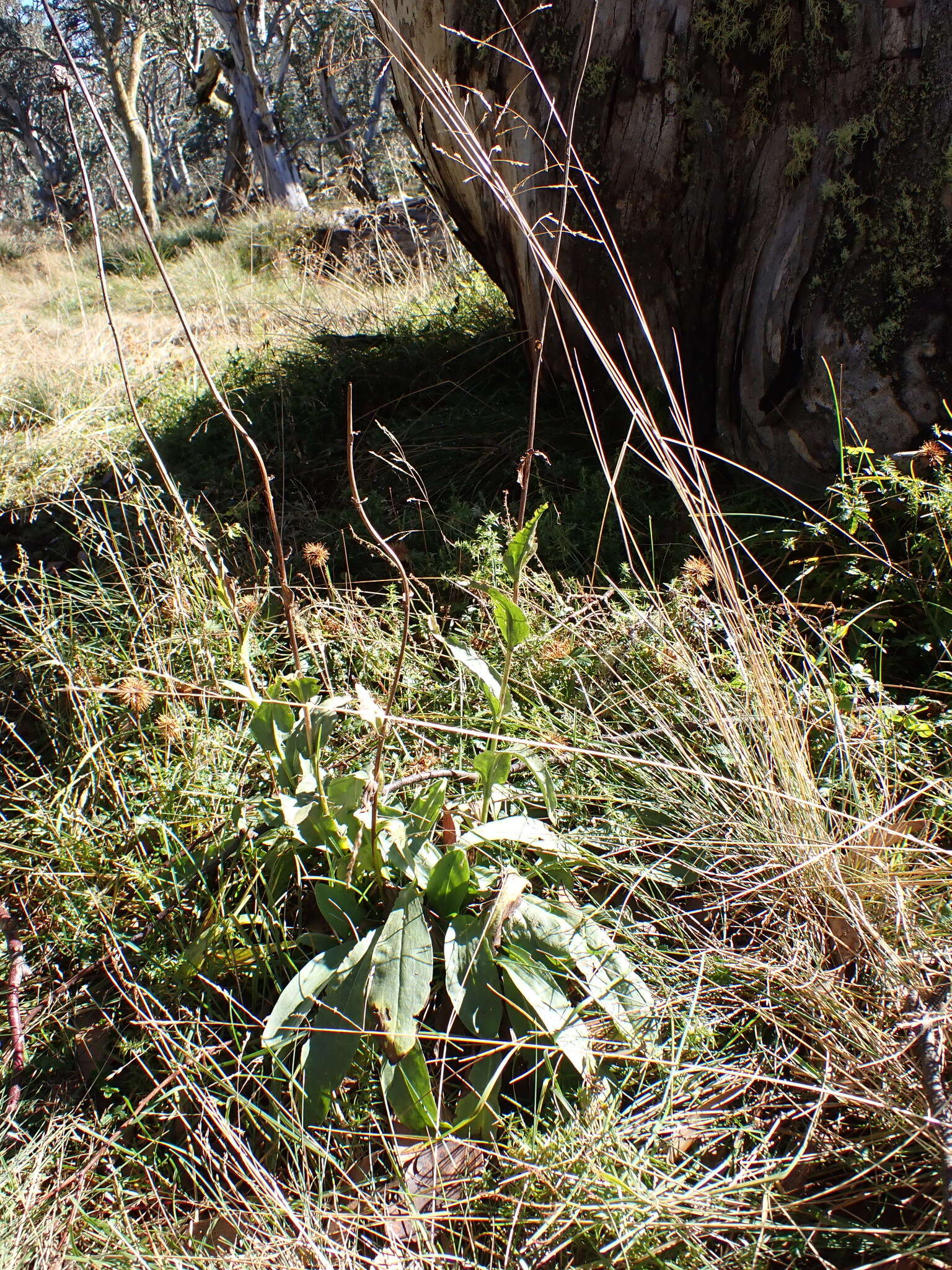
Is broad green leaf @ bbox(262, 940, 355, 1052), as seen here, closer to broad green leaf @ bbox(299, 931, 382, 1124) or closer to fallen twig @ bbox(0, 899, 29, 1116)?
broad green leaf @ bbox(299, 931, 382, 1124)

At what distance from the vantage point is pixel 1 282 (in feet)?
32.3

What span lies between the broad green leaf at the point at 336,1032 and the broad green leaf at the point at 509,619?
2.03 ft

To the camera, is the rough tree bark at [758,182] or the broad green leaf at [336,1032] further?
the rough tree bark at [758,182]

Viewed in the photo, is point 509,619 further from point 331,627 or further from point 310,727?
point 331,627

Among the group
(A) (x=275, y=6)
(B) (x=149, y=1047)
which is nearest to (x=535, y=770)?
(B) (x=149, y=1047)

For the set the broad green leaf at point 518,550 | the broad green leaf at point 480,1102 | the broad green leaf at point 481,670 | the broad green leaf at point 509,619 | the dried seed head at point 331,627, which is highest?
the broad green leaf at point 518,550

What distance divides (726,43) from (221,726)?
99.4 inches

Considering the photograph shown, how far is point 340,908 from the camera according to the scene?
1516 millimetres

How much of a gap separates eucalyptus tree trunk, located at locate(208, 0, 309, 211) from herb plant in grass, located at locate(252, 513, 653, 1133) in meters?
13.9

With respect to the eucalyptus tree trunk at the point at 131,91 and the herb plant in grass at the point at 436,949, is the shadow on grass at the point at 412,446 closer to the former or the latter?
the herb plant in grass at the point at 436,949

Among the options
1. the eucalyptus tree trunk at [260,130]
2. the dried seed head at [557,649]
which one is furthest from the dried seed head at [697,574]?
the eucalyptus tree trunk at [260,130]

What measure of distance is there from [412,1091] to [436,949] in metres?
0.27

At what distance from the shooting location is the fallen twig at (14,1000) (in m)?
1.53

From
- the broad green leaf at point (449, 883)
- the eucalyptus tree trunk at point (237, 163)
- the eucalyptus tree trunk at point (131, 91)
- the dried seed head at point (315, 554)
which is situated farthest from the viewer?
the eucalyptus tree trunk at point (237, 163)
